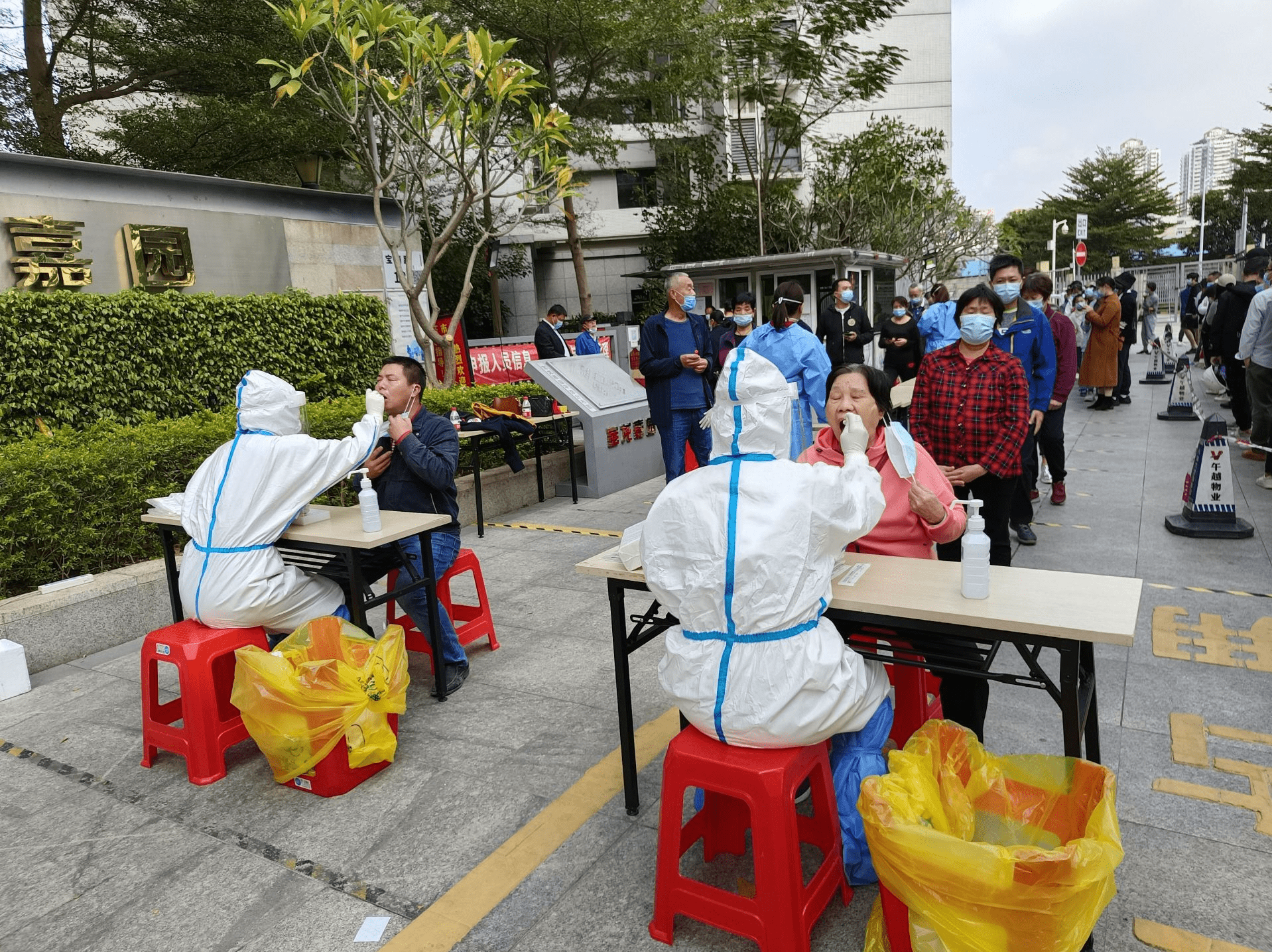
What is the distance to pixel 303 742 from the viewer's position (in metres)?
2.94

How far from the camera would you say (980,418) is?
148 inches

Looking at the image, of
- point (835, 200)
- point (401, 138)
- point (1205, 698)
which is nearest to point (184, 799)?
point (1205, 698)

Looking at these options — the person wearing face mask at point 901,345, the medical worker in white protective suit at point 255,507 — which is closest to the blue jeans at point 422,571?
the medical worker in white protective suit at point 255,507

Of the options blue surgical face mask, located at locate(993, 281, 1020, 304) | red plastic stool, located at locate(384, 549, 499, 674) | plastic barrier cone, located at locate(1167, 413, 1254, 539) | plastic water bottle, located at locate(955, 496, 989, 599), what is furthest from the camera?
plastic barrier cone, located at locate(1167, 413, 1254, 539)

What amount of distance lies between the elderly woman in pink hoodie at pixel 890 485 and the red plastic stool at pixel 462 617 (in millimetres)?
2010

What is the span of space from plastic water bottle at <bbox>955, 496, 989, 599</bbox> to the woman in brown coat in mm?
9182

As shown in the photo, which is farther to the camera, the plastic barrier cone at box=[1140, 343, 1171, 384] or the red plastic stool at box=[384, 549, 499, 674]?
the plastic barrier cone at box=[1140, 343, 1171, 384]

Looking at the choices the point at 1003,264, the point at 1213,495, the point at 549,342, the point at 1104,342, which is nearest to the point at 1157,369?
the point at 1104,342

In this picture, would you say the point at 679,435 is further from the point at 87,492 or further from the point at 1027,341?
the point at 87,492

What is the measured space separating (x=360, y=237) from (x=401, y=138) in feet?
12.7

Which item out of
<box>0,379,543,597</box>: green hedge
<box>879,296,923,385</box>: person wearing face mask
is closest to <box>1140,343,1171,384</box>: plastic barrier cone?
<box>879,296,923,385</box>: person wearing face mask

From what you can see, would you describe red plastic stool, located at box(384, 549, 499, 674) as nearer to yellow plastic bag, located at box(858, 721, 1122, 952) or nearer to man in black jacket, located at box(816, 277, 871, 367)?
yellow plastic bag, located at box(858, 721, 1122, 952)

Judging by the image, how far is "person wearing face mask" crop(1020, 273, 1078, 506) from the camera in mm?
6234

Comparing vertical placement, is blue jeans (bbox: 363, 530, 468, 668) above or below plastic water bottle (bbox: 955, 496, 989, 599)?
below
